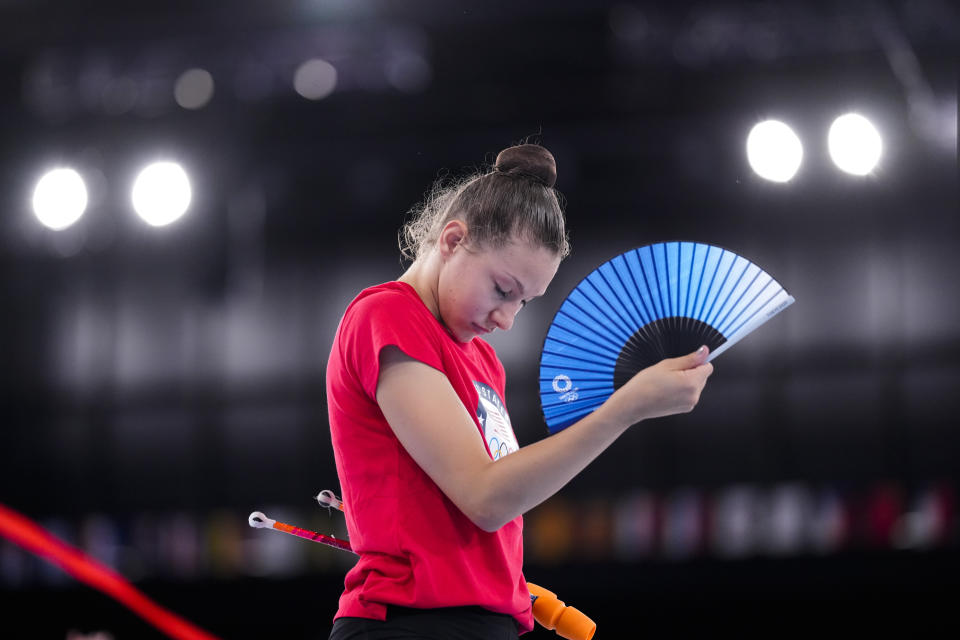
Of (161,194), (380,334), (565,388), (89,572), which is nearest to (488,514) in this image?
(380,334)

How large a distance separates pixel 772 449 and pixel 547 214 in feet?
14.7

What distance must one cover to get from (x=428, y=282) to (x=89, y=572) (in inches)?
198

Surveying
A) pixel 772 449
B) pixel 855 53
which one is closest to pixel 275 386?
pixel 772 449

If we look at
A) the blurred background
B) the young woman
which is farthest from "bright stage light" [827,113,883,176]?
the young woman

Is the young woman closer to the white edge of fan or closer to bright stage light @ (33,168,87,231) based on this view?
the white edge of fan

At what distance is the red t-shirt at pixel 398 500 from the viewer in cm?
122

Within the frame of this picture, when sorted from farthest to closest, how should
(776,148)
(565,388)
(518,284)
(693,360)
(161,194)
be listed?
(161,194), (776,148), (565,388), (518,284), (693,360)

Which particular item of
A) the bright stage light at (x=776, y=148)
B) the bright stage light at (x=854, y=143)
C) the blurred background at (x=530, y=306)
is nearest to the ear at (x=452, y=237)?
the blurred background at (x=530, y=306)

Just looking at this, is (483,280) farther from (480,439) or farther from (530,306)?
(530,306)

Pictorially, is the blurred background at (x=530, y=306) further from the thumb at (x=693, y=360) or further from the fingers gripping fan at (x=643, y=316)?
the thumb at (x=693, y=360)

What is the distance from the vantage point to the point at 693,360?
127 cm

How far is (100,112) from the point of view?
568cm

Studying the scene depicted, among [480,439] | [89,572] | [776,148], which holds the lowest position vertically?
[89,572]

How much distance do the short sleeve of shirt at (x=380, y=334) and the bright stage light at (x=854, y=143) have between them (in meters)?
4.07
